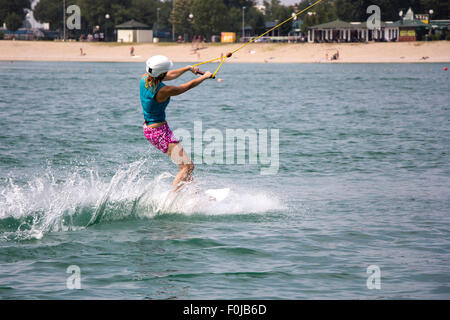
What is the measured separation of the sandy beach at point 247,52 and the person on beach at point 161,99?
7546 cm

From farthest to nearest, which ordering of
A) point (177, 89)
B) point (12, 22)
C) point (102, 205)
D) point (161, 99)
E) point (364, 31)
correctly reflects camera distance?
point (12, 22) < point (364, 31) < point (102, 205) < point (161, 99) < point (177, 89)

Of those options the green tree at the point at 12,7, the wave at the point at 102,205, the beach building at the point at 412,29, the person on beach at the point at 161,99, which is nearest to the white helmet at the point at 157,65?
the person on beach at the point at 161,99

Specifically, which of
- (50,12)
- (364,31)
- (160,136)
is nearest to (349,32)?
(364,31)

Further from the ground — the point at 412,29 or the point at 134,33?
the point at 134,33

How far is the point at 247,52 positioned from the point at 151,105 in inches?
3421

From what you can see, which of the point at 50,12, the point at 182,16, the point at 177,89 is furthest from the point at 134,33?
the point at 177,89

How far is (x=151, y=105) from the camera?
938 cm

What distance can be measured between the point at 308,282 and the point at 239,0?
156207mm

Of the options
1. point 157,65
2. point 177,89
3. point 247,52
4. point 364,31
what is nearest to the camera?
point 157,65

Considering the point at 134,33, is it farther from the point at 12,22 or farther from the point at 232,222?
the point at 232,222

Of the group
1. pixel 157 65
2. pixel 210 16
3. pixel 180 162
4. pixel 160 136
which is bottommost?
pixel 180 162

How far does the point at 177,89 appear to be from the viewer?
902 centimetres

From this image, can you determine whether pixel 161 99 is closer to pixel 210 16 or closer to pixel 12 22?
pixel 210 16

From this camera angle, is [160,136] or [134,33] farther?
[134,33]
